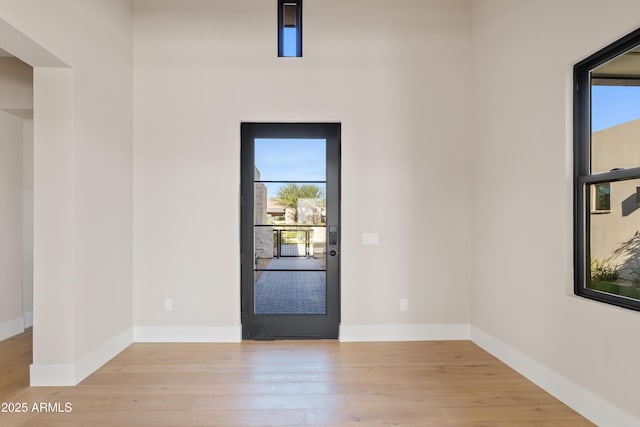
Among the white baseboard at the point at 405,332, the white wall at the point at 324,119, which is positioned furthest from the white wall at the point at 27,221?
the white baseboard at the point at 405,332

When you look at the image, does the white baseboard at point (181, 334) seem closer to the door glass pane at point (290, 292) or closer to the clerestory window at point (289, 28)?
the door glass pane at point (290, 292)

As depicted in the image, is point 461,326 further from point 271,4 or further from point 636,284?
point 271,4

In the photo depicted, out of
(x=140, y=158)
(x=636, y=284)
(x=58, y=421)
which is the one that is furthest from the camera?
(x=140, y=158)

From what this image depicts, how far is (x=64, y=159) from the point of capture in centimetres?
297

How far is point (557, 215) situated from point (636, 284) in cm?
70

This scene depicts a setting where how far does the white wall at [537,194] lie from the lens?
2.38 m

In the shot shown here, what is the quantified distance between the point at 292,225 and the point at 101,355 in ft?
7.24

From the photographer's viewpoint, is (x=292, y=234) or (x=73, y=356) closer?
(x=73, y=356)

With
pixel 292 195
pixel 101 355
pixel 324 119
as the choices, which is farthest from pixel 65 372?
pixel 324 119

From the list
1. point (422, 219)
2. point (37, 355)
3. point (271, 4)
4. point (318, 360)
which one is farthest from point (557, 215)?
point (37, 355)

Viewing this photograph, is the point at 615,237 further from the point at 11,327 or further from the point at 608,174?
the point at 11,327

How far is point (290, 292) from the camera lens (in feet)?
13.8

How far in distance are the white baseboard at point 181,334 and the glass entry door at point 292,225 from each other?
430 mm

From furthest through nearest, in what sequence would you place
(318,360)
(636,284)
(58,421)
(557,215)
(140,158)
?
1. (140,158)
2. (318,360)
3. (557,215)
4. (58,421)
5. (636,284)
